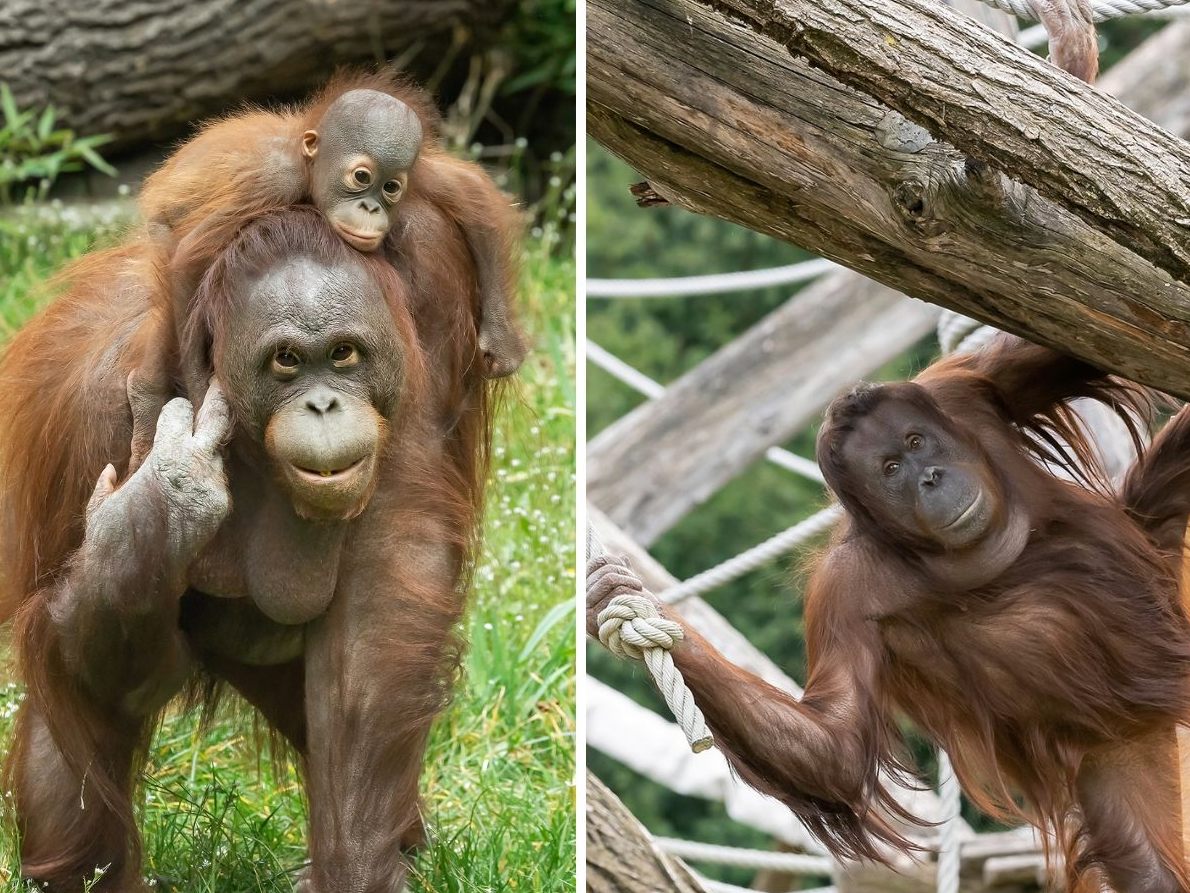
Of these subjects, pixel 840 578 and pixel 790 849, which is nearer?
pixel 840 578

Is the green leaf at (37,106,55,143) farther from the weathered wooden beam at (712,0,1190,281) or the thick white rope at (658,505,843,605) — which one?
the weathered wooden beam at (712,0,1190,281)

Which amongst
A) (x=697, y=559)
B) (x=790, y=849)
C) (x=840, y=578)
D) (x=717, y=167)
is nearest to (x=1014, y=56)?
(x=717, y=167)

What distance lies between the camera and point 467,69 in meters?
5.85

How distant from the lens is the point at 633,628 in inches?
90.8

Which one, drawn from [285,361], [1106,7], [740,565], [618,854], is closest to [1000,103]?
[1106,7]

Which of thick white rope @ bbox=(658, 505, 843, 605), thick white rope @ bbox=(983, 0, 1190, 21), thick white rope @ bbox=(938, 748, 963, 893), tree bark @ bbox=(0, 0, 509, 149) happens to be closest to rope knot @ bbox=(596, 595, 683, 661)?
thick white rope @ bbox=(983, 0, 1190, 21)

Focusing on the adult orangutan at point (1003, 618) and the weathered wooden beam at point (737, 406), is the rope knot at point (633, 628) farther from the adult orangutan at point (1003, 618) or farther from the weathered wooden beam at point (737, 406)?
the weathered wooden beam at point (737, 406)

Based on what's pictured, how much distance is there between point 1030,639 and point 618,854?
747 mm

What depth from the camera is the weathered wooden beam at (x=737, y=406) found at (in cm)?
457

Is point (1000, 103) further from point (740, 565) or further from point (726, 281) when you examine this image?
point (726, 281)

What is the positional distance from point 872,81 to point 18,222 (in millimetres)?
3490

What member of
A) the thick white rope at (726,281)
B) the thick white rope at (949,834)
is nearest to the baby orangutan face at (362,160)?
the thick white rope at (949,834)

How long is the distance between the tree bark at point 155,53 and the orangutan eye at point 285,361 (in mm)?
3357

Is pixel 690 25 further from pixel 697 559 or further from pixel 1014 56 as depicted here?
pixel 697 559
